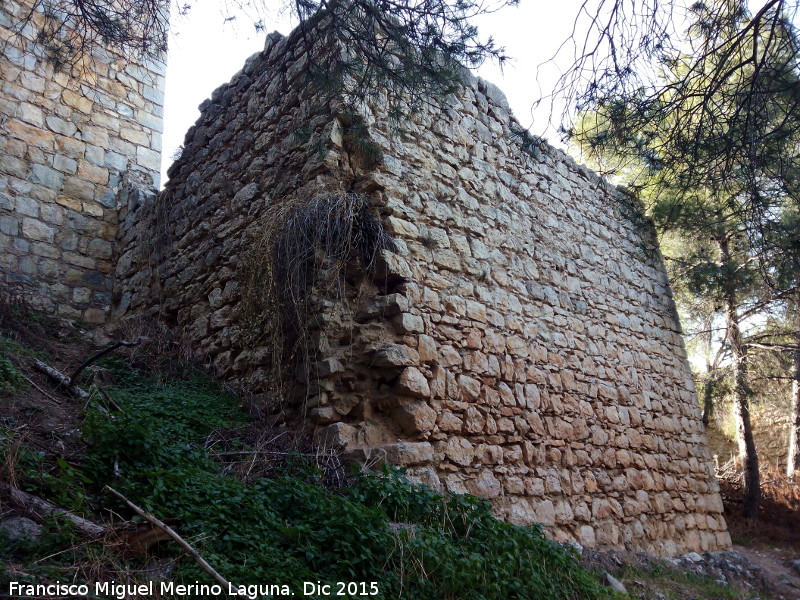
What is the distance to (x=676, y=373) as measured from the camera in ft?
25.1

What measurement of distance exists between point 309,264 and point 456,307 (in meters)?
1.13

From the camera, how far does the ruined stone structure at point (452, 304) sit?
448cm

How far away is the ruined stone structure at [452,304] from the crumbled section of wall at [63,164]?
A: 0.82 ft

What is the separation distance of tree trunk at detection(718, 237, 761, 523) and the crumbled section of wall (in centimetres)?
777

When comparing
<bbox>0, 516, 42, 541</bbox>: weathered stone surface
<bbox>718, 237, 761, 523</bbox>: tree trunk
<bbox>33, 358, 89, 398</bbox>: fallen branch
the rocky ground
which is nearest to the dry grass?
<bbox>33, 358, 89, 398</bbox>: fallen branch

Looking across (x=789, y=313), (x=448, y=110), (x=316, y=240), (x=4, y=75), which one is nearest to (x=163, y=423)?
(x=316, y=240)

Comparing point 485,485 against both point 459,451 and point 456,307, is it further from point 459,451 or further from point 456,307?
point 456,307

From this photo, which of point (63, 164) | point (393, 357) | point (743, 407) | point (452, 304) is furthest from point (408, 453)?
point (743, 407)

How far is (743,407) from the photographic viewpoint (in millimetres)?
9625

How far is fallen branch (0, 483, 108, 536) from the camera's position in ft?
9.15

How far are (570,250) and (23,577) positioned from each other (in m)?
5.28

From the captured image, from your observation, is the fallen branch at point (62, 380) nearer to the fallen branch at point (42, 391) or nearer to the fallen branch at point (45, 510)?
the fallen branch at point (42, 391)

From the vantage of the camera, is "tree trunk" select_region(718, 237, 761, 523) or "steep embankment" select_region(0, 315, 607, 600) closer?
"steep embankment" select_region(0, 315, 607, 600)

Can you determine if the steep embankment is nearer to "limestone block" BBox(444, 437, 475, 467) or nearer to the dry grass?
the dry grass
